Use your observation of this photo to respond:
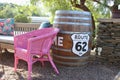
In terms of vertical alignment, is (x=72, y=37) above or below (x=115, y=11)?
below

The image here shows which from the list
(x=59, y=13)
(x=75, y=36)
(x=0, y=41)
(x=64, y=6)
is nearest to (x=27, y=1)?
(x=64, y=6)

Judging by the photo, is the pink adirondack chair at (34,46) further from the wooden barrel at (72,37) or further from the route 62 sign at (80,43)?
the route 62 sign at (80,43)

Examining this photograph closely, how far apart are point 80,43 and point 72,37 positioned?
0.18 m

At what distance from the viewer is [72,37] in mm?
3797

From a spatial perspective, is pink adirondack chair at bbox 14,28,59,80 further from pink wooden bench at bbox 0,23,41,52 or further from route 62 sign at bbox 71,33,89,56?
pink wooden bench at bbox 0,23,41,52

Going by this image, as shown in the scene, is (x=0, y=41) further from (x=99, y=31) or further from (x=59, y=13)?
(x=99, y=31)

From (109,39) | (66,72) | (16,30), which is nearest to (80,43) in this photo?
(66,72)

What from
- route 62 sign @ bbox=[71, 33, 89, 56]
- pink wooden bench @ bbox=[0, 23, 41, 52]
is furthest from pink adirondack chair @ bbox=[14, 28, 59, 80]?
pink wooden bench @ bbox=[0, 23, 41, 52]

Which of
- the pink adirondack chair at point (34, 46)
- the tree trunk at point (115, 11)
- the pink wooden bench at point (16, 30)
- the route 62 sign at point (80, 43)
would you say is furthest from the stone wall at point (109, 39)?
the pink wooden bench at point (16, 30)

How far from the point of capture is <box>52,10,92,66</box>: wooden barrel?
12.5ft

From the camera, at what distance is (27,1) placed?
225 inches

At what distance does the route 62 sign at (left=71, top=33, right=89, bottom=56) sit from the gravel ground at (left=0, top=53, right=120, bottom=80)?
0.31m

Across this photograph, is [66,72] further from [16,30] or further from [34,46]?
[16,30]

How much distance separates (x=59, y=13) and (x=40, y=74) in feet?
3.51
